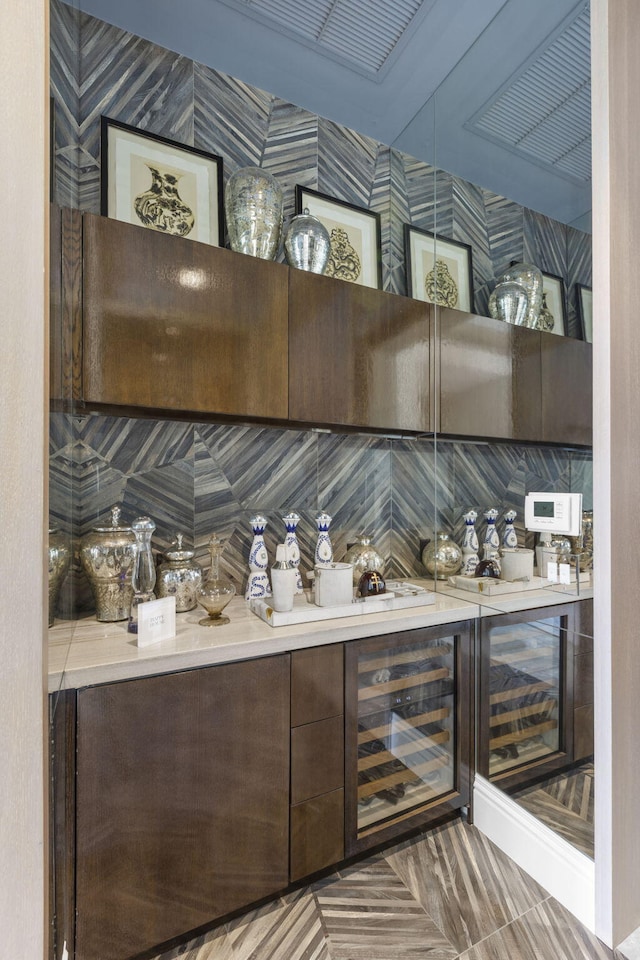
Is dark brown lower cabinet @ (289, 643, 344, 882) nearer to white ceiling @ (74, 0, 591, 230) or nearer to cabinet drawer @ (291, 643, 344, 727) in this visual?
cabinet drawer @ (291, 643, 344, 727)

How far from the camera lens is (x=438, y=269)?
219 cm

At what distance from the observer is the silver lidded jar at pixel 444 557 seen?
2117mm

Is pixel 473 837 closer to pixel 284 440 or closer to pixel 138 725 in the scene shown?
pixel 138 725

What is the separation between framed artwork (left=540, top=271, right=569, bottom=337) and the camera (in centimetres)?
157

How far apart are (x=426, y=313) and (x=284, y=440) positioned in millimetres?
853

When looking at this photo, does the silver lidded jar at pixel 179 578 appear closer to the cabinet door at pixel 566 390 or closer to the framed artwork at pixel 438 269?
the cabinet door at pixel 566 390

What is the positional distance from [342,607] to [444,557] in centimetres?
70

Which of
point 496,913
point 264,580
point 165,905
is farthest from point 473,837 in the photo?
point 264,580

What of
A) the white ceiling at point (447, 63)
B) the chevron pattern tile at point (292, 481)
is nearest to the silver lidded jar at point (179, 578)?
the chevron pattern tile at point (292, 481)

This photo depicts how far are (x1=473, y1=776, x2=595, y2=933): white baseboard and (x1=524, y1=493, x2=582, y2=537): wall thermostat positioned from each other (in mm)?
1034

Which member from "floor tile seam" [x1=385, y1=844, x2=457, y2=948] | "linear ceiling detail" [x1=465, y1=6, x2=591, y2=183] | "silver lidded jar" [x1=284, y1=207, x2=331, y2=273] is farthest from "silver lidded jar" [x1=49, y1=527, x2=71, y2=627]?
"linear ceiling detail" [x1=465, y1=6, x2=591, y2=183]

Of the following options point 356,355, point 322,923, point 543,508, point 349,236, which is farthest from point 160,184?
point 322,923

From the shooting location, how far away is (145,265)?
4.82ft

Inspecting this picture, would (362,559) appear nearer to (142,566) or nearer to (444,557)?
(444,557)
